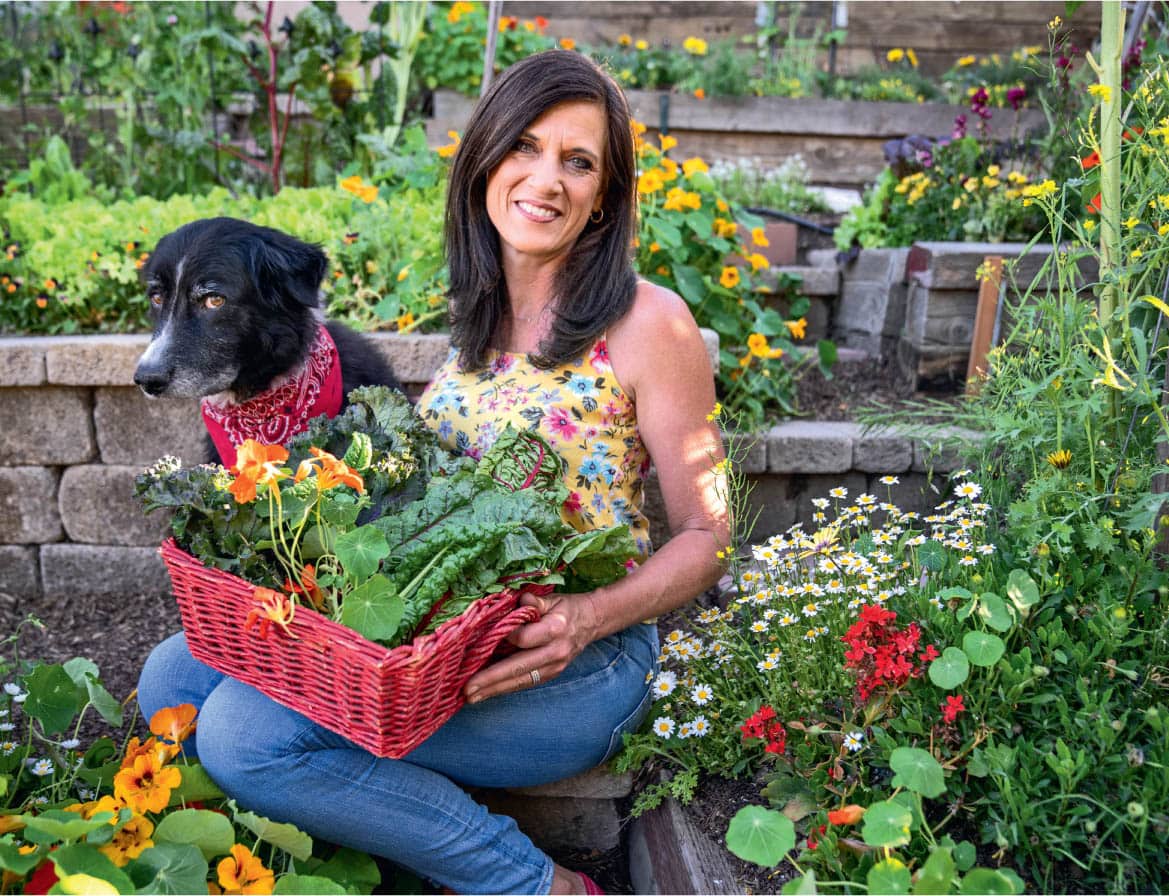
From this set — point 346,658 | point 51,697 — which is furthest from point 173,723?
point 346,658

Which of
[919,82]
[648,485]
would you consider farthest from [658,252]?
[919,82]

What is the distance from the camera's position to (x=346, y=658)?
1366 millimetres

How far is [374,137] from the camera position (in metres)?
4.13

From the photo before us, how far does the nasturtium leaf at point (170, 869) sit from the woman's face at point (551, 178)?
122 cm

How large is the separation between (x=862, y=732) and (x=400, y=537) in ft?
2.53

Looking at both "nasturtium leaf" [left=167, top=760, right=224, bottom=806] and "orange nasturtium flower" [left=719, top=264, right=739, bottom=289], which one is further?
"orange nasturtium flower" [left=719, top=264, right=739, bottom=289]

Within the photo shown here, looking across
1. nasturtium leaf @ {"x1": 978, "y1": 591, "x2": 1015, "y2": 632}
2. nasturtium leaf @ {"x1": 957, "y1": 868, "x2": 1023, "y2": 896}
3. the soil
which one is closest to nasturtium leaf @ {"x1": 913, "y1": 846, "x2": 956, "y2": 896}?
nasturtium leaf @ {"x1": 957, "y1": 868, "x2": 1023, "y2": 896}

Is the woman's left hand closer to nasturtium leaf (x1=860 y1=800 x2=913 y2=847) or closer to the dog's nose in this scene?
nasturtium leaf (x1=860 y1=800 x2=913 y2=847)

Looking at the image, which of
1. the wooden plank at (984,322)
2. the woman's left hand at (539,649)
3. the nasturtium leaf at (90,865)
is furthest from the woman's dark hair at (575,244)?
the wooden plank at (984,322)

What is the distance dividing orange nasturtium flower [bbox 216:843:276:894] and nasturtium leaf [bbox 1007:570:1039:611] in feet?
3.82

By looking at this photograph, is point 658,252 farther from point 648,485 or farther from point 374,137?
point 374,137

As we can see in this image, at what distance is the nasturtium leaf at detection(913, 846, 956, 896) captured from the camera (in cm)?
119

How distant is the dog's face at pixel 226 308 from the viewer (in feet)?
7.29

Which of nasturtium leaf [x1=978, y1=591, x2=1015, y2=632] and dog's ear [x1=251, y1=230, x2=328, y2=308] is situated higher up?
dog's ear [x1=251, y1=230, x2=328, y2=308]
